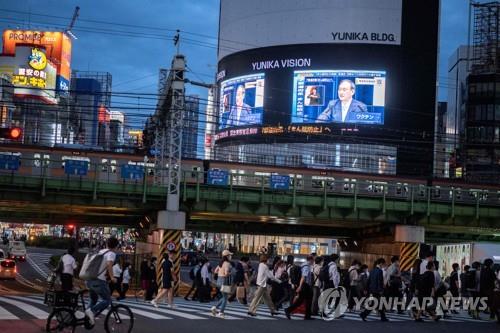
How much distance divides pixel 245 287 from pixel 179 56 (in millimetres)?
14359

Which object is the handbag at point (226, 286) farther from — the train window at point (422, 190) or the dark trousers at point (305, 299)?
the train window at point (422, 190)

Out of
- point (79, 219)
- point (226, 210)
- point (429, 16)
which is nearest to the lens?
point (226, 210)

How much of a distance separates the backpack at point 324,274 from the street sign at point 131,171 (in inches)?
975

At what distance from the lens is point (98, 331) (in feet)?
46.0

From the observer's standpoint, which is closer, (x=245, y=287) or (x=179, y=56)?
(x=245, y=287)

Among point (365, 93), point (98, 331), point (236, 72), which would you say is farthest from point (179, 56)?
point (236, 72)

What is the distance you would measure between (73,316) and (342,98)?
7758 cm

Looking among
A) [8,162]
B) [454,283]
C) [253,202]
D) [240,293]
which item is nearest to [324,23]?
[253,202]

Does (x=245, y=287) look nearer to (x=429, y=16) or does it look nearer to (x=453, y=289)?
(x=453, y=289)

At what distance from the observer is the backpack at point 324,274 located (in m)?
20.0

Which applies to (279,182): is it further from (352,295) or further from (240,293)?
(352,295)

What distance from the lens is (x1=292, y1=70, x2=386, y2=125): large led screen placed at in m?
88.0

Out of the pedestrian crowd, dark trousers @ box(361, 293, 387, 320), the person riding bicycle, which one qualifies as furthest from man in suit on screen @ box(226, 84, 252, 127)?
the person riding bicycle

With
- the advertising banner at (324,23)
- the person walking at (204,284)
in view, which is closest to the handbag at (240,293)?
the person walking at (204,284)
